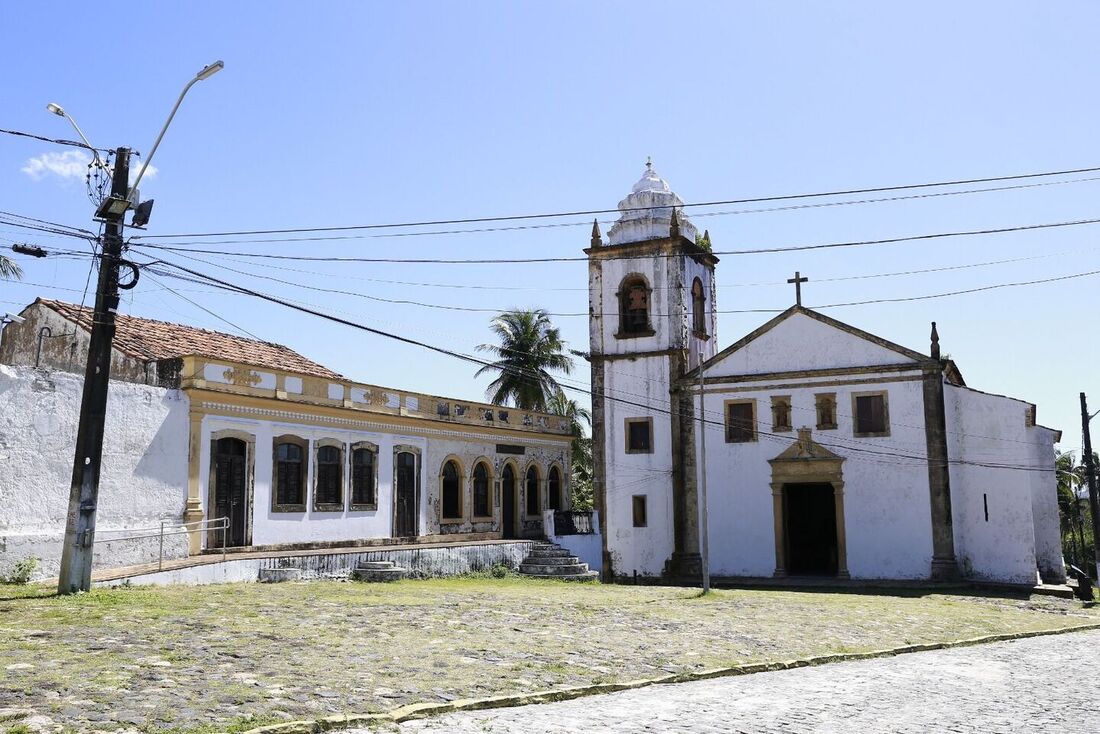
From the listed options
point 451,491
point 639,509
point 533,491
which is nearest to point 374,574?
point 451,491

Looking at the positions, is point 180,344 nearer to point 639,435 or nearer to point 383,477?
point 383,477

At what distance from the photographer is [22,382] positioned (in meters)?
17.2

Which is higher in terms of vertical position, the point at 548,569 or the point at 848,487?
the point at 848,487

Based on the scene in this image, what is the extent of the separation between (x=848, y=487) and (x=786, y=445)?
2.07 m

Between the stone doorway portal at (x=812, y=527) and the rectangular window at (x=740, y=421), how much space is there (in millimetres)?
2008

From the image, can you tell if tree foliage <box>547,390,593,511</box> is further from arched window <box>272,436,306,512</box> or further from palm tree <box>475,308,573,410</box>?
arched window <box>272,436,306,512</box>

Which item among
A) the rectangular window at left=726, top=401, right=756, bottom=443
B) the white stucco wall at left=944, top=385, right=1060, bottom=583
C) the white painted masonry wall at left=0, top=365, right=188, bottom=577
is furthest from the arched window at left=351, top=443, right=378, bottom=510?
the white stucco wall at left=944, top=385, right=1060, bottom=583

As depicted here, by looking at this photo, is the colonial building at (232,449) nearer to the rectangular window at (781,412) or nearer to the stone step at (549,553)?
the stone step at (549,553)

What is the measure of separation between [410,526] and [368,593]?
8.97 meters

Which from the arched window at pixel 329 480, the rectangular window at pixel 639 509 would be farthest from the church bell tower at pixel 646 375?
the arched window at pixel 329 480

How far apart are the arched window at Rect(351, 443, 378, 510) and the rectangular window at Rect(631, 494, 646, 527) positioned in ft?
27.1

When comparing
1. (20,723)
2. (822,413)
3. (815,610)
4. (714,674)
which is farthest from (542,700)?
(822,413)

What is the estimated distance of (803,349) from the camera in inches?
1125

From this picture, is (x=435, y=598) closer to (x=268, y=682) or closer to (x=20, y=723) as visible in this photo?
(x=268, y=682)
